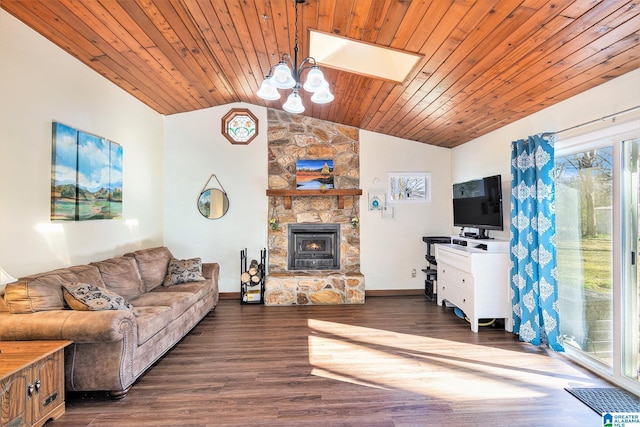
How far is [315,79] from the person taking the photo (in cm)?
240

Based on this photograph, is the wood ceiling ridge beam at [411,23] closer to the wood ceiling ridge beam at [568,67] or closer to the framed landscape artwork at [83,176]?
the wood ceiling ridge beam at [568,67]

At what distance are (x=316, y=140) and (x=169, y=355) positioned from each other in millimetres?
3715

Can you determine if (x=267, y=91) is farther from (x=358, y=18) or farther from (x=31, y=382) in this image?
(x=31, y=382)

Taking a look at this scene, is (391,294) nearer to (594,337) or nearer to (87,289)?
(594,337)

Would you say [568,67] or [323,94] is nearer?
[568,67]

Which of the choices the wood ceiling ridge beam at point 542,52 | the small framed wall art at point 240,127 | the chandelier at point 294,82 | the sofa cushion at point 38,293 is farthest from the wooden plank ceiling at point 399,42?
the sofa cushion at point 38,293

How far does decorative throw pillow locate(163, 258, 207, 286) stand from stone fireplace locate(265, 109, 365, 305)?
1224 mm

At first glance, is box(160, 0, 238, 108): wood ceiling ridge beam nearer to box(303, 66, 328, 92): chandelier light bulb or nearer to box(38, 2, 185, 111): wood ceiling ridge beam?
box(38, 2, 185, 111): wood ceiling ridge beam

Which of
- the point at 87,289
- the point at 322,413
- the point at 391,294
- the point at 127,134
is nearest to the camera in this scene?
the point at 322,413

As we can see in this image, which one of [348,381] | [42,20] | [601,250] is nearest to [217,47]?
[42,20]

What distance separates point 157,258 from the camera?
13.5ft

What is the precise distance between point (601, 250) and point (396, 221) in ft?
9.28

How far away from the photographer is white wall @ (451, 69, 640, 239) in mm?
2410

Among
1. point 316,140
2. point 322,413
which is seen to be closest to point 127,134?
point 316,140
